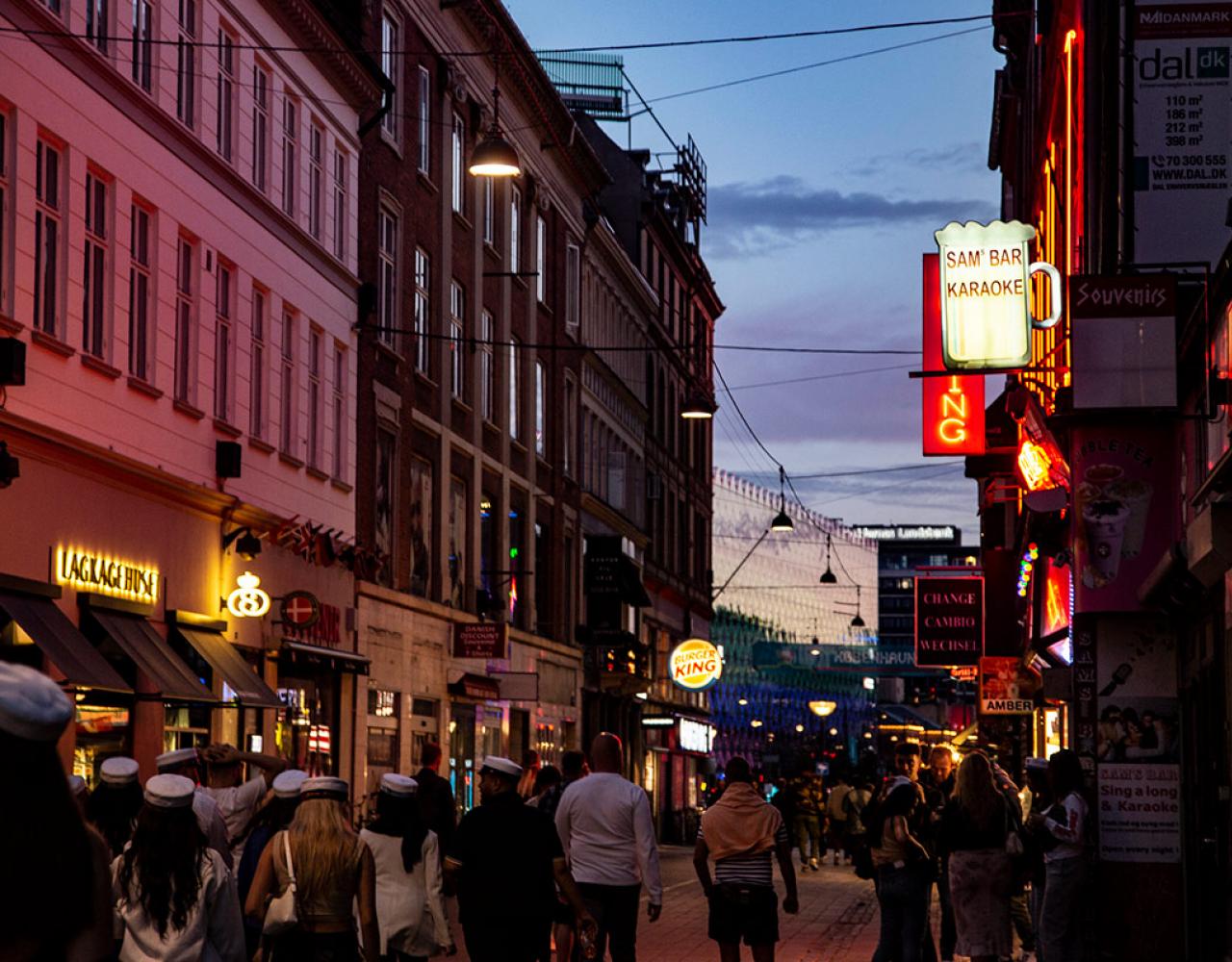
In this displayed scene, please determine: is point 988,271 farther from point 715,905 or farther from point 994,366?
point 715,905

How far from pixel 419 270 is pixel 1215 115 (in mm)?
18792

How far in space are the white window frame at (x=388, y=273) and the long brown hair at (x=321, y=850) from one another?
2434 centimetres

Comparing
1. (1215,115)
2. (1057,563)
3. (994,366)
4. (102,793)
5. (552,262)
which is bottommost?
(102,793)

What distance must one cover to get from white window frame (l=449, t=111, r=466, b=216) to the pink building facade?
19.6ft

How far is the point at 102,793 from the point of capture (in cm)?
1113

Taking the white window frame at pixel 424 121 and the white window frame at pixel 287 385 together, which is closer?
the white window frame at pixel 287 385

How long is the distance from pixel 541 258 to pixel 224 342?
21.7 metres

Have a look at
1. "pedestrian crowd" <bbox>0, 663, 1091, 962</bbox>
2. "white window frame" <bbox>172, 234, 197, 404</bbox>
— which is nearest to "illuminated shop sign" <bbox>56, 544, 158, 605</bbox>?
"white window frame" <bbox>172, 234, 197, 404</bbox>

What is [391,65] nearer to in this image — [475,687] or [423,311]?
[423,311]

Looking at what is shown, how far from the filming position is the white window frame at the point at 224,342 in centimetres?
2680

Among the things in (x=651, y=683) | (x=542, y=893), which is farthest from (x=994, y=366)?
(x=651, y=683)

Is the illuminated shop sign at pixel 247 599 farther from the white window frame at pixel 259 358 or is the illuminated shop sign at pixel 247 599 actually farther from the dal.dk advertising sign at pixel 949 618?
the dal.dk advertising sign at pixel 949 618

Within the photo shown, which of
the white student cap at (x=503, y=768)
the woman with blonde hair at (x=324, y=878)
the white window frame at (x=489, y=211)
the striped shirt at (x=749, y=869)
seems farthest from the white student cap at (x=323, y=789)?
the white window frame at (x=489, y=211)

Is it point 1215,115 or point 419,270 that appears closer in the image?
point 1215,115
